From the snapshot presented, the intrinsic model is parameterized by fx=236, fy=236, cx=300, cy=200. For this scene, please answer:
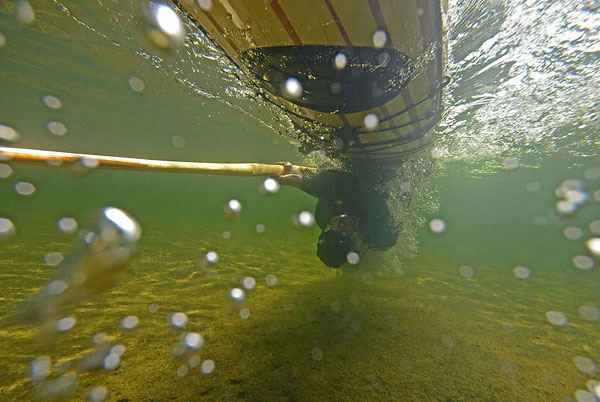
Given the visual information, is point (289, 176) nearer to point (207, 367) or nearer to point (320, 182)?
point (320, 182)

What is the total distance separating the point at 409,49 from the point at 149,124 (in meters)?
28.5

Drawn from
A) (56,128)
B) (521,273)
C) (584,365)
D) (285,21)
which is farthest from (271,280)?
(56,128)

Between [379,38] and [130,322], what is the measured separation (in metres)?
5.31

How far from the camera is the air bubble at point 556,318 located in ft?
17.1

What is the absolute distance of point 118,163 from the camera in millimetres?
2691

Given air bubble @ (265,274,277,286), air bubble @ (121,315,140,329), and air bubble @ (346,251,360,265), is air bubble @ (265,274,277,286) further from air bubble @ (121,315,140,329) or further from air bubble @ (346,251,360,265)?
air bubble @ (121,315,140,329)

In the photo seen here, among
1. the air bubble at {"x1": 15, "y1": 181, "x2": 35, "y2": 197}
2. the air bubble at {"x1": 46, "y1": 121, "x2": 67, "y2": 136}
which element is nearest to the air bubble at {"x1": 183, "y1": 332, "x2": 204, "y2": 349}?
the air bubble at {"x1": 46, "y1": 121, "x2": 67, "y2": 136}

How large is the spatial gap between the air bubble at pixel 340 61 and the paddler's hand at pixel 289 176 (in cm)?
263

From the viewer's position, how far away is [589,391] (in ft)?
9.66

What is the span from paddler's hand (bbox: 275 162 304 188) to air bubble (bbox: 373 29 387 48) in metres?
3.07

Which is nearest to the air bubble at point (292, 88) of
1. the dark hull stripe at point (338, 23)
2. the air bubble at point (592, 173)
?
the dark hull stripe at point (338, 23)

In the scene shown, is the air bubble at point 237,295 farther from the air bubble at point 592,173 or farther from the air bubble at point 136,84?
the air bubble at point 592,173

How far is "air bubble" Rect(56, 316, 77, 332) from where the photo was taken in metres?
3.47

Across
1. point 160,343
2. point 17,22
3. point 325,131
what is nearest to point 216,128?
point 17,22
